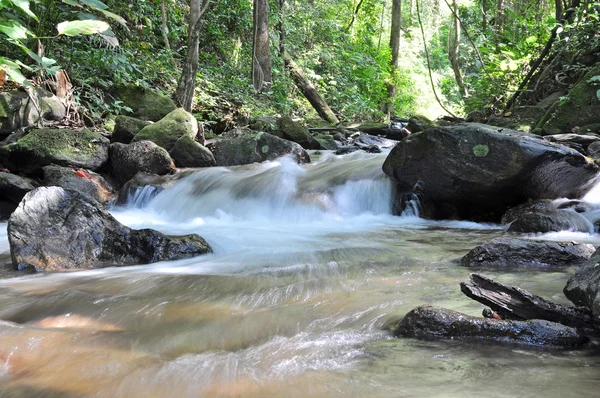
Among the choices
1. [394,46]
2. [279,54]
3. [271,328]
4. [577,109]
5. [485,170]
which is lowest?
[271,328]

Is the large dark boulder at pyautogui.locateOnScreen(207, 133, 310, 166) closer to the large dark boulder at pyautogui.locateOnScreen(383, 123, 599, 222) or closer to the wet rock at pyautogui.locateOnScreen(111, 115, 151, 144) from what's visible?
the wet rock at pyautogui.locateOnScreen(111, 115, 151, 144)

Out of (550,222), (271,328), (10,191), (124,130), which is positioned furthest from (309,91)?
(271,328)

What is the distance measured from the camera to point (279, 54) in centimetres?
1538

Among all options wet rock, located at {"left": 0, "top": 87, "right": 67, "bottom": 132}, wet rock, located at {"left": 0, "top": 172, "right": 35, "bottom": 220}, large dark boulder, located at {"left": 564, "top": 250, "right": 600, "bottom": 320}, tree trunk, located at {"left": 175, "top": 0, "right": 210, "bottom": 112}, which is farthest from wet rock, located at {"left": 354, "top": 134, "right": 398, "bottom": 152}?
large dark boulder, located at {"left": 564, "top": 250, "right": 600, "bottom": 320}

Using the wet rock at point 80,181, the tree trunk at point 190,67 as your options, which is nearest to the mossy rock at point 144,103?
the tree trunk at point 190,67

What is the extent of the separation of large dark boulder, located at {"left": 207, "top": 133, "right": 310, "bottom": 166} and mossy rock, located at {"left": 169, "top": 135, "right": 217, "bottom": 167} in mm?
358

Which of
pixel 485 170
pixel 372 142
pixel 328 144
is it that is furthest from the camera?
pixel 372 142

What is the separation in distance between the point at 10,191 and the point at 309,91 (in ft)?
35.8

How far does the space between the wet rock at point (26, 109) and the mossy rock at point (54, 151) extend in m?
0.89

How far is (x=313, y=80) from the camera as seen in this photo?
679 inches

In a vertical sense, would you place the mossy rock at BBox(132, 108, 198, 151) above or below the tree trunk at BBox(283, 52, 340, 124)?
below

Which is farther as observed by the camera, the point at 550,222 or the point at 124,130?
the point at 124,130

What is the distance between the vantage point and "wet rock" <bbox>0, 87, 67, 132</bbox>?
8305 millimetres

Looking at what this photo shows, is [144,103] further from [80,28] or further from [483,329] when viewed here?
[483,329]
